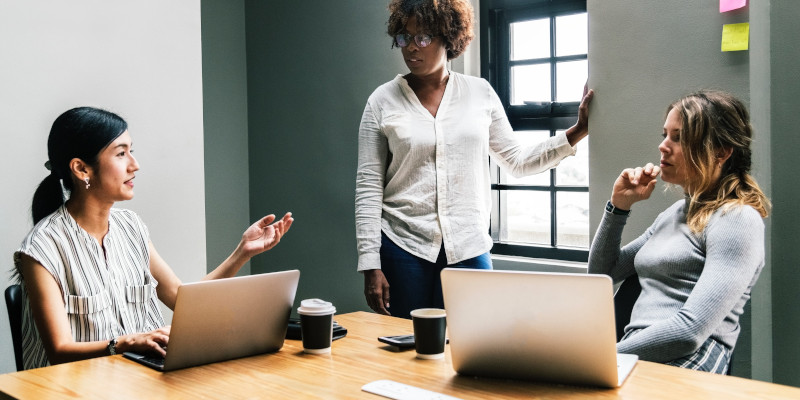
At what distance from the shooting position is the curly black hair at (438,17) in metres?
2.45

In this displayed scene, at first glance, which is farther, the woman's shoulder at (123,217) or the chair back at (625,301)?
the woman's shoulder at (123,217)

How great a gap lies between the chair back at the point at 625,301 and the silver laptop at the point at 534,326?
62 cm

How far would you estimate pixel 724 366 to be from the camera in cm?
167

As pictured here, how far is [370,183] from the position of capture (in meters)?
2.55

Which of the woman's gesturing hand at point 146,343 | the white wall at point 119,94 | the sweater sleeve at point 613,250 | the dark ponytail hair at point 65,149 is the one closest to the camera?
the woman's gesturing hand at point 146,343

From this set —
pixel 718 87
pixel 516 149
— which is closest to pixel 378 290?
pixel 516 149

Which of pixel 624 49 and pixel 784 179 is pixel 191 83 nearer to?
pixel 624 49

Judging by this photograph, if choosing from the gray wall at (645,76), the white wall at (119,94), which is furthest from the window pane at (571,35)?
the white wall at (119,94)

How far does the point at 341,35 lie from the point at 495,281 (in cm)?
278

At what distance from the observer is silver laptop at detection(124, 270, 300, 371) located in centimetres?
141

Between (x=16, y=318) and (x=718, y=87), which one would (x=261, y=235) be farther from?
(x=718, y=87)

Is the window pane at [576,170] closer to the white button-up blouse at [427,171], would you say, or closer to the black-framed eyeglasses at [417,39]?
the white button-up blouse at [427,171]

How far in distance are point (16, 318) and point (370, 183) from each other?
1220 millimetres

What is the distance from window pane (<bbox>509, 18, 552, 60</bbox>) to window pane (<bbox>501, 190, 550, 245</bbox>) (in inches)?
25.0
